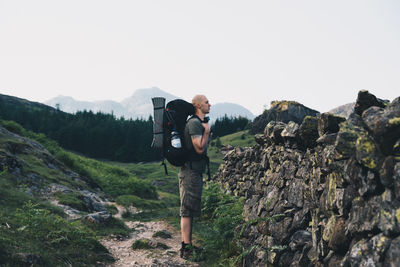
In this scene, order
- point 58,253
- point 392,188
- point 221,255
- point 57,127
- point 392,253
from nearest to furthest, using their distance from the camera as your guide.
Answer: point 392,253, point 392,188, point 58,253, point 221,255, point 57,127

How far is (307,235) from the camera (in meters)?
4.83

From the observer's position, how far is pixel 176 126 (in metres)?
6.81

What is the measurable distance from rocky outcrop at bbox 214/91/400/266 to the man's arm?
1.82 meters

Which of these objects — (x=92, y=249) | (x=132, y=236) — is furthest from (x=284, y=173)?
(x=132, y=236)

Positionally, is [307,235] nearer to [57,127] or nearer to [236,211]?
[236,211]

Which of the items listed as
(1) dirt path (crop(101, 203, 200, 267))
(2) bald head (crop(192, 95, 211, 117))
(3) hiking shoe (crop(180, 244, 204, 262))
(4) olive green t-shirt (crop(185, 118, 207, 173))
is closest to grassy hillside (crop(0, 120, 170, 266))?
(1) dirt path (crop(101, 203, 200, 267))

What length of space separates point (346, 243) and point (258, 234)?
313cm

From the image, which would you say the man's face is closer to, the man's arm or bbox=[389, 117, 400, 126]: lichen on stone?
the man's arm

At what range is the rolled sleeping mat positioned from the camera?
7223 millimetres

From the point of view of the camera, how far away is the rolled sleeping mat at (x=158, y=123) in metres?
7.22

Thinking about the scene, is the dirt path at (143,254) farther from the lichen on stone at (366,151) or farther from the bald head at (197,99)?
the lichen on stone at (366,151)

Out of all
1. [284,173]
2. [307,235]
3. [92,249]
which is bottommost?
[92,249]

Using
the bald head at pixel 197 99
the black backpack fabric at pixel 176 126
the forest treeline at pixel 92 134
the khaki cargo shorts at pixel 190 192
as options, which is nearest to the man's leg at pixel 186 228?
the khaki cargo shorts at pixel 190 192

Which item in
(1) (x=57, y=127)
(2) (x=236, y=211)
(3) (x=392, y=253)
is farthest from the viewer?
(1) (x=57, y=127)
